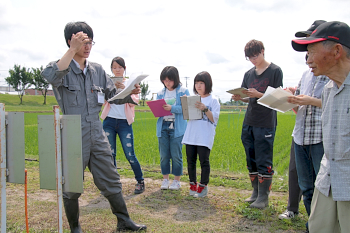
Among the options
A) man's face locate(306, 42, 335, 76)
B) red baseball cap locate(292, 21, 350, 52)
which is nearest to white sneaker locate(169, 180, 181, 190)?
man's face locate(306, 42, 335, 76)

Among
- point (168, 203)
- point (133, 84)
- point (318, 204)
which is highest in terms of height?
point (133, 84)

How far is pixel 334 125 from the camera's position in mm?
1641

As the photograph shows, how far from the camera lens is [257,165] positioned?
11.5ft

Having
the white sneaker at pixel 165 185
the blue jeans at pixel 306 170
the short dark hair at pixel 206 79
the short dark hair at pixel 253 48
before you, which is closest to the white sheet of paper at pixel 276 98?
the blue jeans at pixel 306 170

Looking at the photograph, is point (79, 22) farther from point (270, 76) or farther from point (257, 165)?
point (257, 165)

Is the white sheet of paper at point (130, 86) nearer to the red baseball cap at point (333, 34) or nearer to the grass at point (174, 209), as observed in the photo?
the grass at point (174, 209)

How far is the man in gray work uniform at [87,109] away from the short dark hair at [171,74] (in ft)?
5.17

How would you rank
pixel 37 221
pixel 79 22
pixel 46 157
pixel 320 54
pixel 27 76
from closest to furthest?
pixel 320 54 → pixel 46 157 → pixel 79 22 → pixel 37 221 → pixel 27 76

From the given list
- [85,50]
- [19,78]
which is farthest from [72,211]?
[19,78]

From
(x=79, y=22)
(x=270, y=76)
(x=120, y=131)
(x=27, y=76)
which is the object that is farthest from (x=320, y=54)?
(x=27, y=76)

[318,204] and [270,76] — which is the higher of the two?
[270,76]

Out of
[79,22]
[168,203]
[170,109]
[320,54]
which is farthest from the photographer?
[170,109]

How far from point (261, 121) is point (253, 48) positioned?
0.91 metres

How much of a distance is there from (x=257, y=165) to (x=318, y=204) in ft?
5.74
